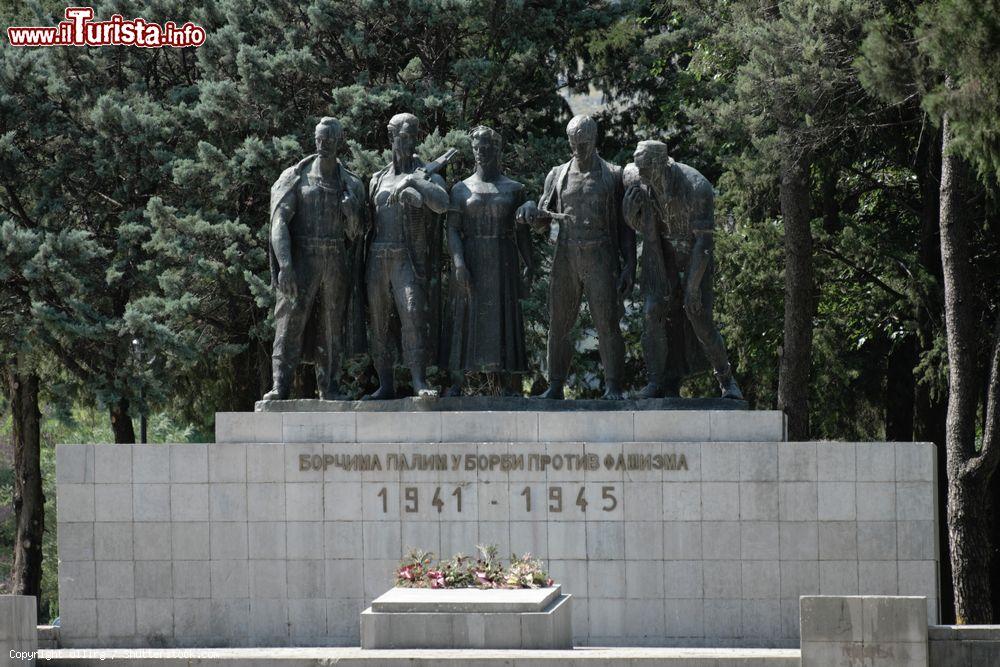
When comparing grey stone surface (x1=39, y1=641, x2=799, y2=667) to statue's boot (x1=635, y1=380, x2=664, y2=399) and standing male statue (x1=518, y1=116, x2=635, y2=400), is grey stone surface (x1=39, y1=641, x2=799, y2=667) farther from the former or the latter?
standing male statue (x1=518, y1=116, x2=635, y2=400)

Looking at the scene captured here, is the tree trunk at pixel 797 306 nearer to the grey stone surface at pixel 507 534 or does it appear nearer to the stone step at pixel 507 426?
the stone step at pixel 507 426

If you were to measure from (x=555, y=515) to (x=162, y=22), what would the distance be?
14006 millimetres

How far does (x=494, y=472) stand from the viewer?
675 inches

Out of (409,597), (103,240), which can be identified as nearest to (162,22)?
(103,240)

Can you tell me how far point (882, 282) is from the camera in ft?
86.3

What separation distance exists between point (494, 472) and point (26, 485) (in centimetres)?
1442

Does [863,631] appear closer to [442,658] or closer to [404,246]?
[442,658]

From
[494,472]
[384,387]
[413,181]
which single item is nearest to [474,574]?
[494,472]

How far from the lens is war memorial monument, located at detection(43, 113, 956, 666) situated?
16.8 m

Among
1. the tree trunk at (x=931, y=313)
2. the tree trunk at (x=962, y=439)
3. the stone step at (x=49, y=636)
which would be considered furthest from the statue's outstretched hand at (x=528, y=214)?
the tree trunk at (x=931, y=313)

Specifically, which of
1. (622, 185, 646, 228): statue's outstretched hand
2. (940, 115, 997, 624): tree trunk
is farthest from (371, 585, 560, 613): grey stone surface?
(940, 115, 997, 624): tree trunk

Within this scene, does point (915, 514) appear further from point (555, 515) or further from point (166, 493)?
point (166, 493)

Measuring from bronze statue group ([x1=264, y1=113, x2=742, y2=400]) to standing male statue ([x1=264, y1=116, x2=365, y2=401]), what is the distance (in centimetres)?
1

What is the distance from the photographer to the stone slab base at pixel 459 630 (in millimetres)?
14438
